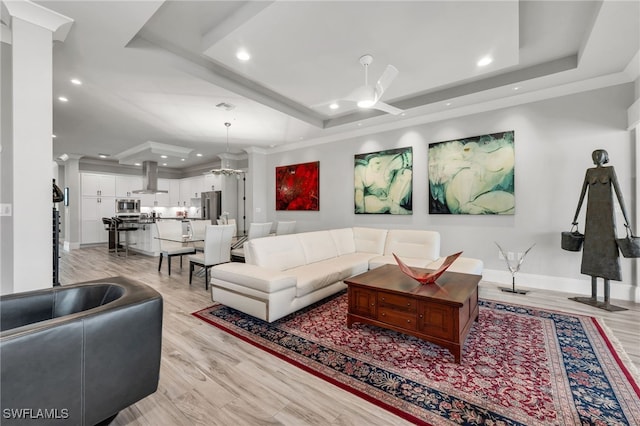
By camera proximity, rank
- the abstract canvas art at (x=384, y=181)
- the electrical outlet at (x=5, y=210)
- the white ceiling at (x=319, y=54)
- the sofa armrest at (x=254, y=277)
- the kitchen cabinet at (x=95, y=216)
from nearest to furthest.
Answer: the electrical outlet at (x=5, y=210)
the white ceiling at (x=319, y=54)
the sofa armrest at (x=254, y=277)
the abstract canvas art at (x=384, y=181)
the kitchen cabinet at (x=95, y=216)

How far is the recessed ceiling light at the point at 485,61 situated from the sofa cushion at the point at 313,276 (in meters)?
3.06

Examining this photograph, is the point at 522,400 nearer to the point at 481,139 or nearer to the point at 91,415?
the point at 91,415

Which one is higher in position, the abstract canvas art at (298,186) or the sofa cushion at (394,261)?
the abstract canvas art at (298,186)

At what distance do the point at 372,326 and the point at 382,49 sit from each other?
2944mm

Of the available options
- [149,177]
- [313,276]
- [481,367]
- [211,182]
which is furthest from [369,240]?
[149,177]

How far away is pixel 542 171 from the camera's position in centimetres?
393

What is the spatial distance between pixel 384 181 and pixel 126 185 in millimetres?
9093

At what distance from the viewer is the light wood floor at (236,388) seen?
5.09ft

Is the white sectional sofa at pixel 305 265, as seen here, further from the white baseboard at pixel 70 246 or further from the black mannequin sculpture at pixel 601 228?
the white baseboard at pixel 70 246

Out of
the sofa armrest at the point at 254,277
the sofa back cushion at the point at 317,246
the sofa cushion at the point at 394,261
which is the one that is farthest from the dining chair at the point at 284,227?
the sofa armrest at the point at 254,277

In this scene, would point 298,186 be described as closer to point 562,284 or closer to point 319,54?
point 319,54

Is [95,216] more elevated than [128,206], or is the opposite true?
[128,206]

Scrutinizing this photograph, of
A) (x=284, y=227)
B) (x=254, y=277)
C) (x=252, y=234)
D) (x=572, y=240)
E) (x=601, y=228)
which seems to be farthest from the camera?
(x=284, y=227)

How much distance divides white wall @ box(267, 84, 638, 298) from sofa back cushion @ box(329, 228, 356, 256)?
1.12m
